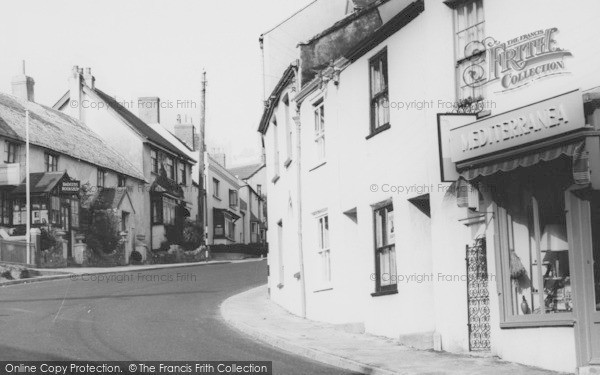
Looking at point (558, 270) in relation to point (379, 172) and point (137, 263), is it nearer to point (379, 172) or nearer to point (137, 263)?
point (379, 172)

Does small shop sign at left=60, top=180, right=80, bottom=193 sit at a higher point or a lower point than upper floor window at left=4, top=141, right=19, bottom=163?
lower

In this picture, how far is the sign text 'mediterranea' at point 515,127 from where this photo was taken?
11.0 metres

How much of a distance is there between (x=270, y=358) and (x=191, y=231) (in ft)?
148

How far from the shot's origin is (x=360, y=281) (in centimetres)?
1742

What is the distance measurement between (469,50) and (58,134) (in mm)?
36045

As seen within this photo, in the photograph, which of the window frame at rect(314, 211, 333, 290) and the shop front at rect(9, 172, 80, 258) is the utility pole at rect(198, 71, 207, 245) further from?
the window frame at rect(314, 211, 333, 290)

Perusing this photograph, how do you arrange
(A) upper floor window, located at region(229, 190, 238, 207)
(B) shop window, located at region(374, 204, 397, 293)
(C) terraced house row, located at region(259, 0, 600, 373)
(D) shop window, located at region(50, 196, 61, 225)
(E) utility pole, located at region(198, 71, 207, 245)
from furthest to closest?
1. (A) upper floor window, located at region(229, 190, 238, 207)
2. (E) utility pole, located at region(198, 71, 207, 245)
3. (D) shop window, located at region(50, 196, 61, 225)
4. (B) shop window, located at region(374, 204, 397, 293)
5. (C) terraced house row, located at region(259, 0, 600, 373)

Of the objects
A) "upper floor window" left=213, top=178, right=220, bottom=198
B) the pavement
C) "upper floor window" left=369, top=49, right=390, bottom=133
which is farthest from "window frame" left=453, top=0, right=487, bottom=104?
"upper floor window" left=213, top=178, right=220, bottom=198

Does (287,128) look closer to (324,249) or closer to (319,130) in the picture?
(319,130)

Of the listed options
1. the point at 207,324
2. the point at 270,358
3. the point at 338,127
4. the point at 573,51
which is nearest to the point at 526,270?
the point at 573,51

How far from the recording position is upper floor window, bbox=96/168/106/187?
159 ft

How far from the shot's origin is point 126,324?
59.6 feet

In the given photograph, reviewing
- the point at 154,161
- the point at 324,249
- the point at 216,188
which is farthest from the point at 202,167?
the point at 324,249

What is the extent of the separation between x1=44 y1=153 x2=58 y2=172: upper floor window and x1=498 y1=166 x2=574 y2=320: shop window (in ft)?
110
